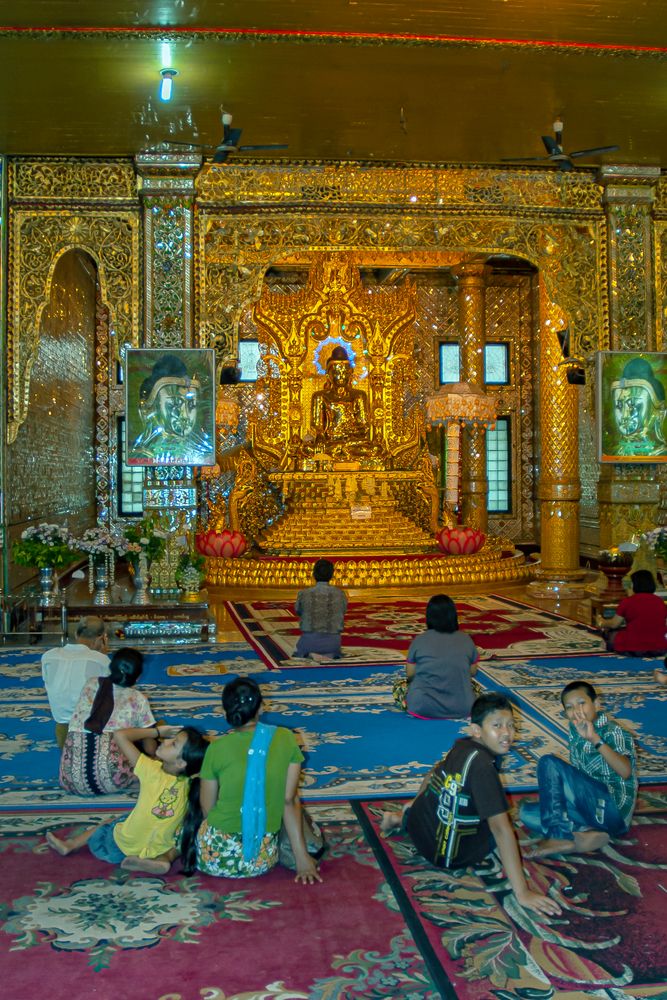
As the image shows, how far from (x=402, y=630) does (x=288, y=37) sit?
17.4 feet

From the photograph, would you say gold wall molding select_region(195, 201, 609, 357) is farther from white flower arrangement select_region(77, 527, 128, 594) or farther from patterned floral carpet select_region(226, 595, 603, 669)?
patterned floral carpet select_region(226, 595, 603, 669)

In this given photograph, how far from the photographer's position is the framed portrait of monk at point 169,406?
393 inches

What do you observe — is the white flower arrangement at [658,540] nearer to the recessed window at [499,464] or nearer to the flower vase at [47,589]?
the flower vase at [47,589]

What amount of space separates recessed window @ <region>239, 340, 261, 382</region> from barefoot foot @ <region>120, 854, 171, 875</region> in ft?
47.2

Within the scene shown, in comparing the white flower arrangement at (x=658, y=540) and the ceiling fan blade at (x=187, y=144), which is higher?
the ceiling fan blade at (x=187, y=144)

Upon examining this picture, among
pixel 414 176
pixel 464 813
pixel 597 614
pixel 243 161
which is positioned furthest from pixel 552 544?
pixel 464 813

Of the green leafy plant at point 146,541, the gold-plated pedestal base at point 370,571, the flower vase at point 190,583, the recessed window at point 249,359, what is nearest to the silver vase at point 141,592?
the green leafy plant at point 146,541

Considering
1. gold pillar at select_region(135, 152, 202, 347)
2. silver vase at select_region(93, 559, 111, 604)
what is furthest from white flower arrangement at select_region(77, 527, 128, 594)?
gold pillar at select_region(135, 152, 202, 347)

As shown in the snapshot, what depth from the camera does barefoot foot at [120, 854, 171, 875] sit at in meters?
3.69

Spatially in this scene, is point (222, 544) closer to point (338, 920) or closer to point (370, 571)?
point (370, 571)

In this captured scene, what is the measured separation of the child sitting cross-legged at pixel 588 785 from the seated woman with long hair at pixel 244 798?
3.32 ft


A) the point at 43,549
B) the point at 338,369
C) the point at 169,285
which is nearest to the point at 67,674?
the point at 43,549

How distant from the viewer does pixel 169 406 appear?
1002cm

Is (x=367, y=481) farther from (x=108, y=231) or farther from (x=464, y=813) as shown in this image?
(x=464, y=813)
